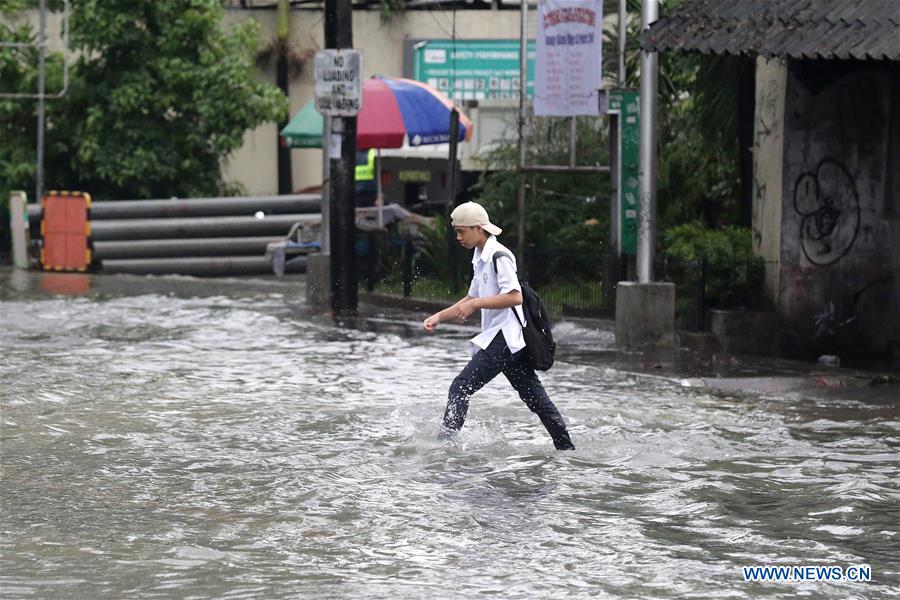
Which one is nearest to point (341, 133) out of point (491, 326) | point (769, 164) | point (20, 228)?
point (769, 164)

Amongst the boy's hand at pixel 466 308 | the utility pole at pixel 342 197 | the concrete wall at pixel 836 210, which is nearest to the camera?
the boy's hand at pixel 466 308

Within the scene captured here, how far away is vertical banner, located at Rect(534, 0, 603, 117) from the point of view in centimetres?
1844

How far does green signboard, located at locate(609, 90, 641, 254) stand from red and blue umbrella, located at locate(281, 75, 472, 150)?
24.6ft

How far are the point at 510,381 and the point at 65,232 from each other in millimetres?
18054

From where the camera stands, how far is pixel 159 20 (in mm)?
29734

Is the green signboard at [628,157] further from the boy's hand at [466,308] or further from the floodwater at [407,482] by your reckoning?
the boy's hand at [466,308]

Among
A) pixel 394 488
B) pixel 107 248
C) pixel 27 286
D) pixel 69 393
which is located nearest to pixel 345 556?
pixel 394 488

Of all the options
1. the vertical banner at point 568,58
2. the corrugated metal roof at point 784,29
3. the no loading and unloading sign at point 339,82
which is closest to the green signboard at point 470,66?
the no loading and unloading sign at point 339,82

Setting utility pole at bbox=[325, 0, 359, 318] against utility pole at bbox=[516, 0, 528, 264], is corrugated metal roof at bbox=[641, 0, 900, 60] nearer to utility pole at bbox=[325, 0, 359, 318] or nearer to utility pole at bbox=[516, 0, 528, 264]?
utility pole at bbox=[516, 0, 528, 264]

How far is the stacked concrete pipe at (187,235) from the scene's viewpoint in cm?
2773

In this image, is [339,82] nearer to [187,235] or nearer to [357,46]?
[187,235]

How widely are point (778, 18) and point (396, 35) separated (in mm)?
22319

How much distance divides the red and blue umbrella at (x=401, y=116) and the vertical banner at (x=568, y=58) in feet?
22.5

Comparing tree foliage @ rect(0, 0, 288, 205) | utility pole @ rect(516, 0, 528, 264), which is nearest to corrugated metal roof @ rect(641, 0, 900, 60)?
utility pole @ rect(516, 0, 528, 264)
